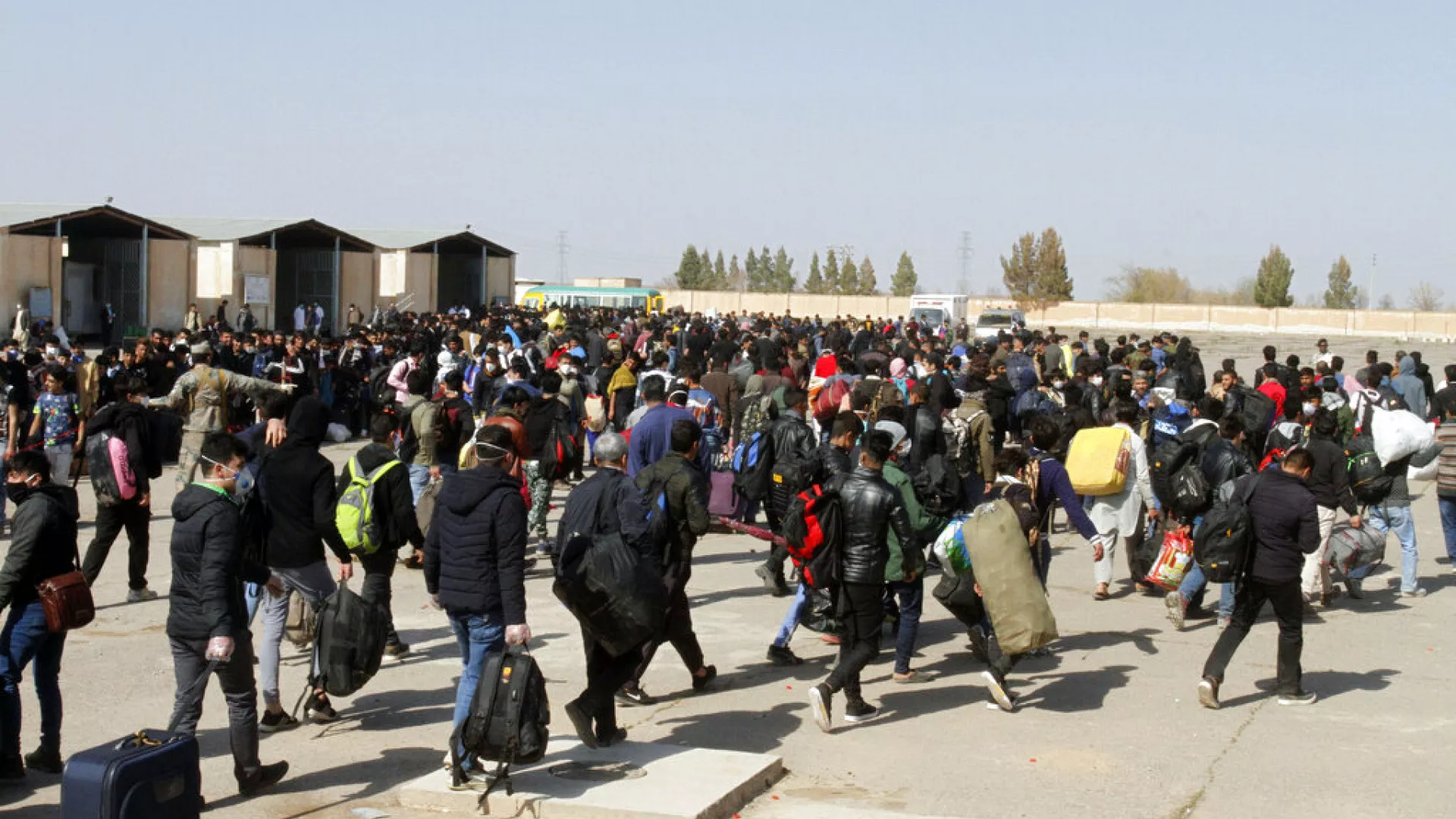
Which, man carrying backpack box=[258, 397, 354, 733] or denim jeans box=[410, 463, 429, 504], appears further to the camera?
denim jeans box=[410, 463, 429, 504]

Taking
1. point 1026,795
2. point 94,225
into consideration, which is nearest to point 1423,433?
point 1026,795

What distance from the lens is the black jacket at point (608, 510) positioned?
7.44 metres

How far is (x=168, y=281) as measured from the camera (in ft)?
120

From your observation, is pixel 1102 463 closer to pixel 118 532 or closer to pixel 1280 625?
pixel 1280 625

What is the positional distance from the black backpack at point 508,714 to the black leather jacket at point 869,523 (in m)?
2.19

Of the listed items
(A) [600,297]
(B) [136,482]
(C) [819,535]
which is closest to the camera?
(C) [819,535]

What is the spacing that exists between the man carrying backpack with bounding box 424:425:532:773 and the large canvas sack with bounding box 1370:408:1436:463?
8.00 meters

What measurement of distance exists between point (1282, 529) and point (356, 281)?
122 feet

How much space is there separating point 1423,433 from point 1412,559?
103 cm

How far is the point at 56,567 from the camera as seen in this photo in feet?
21.8

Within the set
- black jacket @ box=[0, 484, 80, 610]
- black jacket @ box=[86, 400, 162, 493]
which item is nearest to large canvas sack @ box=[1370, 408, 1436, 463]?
black jacket @ box=[86, 400, 162, 493]

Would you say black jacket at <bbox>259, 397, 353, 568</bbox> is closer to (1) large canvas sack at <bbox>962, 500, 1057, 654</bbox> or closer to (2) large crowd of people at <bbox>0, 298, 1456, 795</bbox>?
(2) large crowd of people at <bbox>0, 298, 1456, 795</bbox>

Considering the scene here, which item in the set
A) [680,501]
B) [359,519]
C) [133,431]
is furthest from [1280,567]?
[133,431]

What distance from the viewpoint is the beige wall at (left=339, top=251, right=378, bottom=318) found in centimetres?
4159
